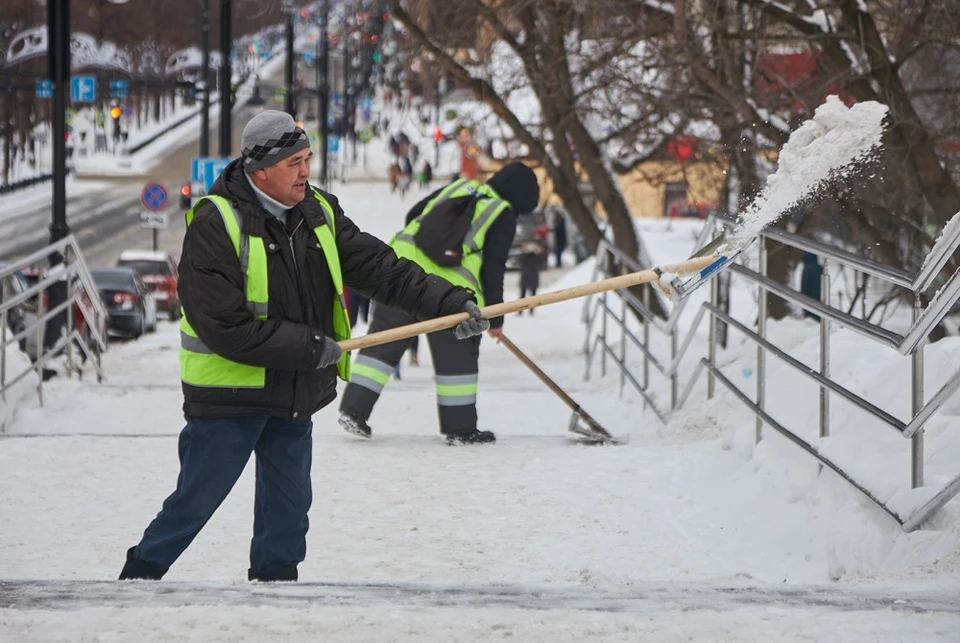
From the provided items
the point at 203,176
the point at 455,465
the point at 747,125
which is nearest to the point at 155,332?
the point at 203,176

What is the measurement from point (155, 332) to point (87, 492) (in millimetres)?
16835

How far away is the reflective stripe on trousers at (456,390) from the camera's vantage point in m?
8.09

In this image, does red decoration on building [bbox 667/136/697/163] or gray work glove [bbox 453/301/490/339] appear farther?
red decoration on building [bbox 667/136/697/163]

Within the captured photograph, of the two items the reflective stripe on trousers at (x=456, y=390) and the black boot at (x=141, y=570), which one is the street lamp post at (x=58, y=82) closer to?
the reflective stripe on trousers at (x=456, y=390)

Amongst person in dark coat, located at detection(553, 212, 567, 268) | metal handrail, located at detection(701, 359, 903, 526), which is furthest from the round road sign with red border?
metal handrail, located at detection(701, 359, 903, 526)

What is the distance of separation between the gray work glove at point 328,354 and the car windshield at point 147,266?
72.9 ft

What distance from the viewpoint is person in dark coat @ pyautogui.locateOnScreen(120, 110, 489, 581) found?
4.32 metres

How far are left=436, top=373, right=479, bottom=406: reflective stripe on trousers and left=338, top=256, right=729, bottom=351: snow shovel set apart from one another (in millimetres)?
3017

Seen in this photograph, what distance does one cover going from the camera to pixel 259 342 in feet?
14.1

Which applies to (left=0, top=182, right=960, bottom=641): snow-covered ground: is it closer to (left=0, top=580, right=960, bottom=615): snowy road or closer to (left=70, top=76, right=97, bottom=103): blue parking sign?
(left=0, top=580, right=960, bottom=615): snowy road

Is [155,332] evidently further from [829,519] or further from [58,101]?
[829,519]

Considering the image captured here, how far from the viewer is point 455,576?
5039mm

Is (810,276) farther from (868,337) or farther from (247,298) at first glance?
(247,298)

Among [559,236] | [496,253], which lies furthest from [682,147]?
[559,236]
